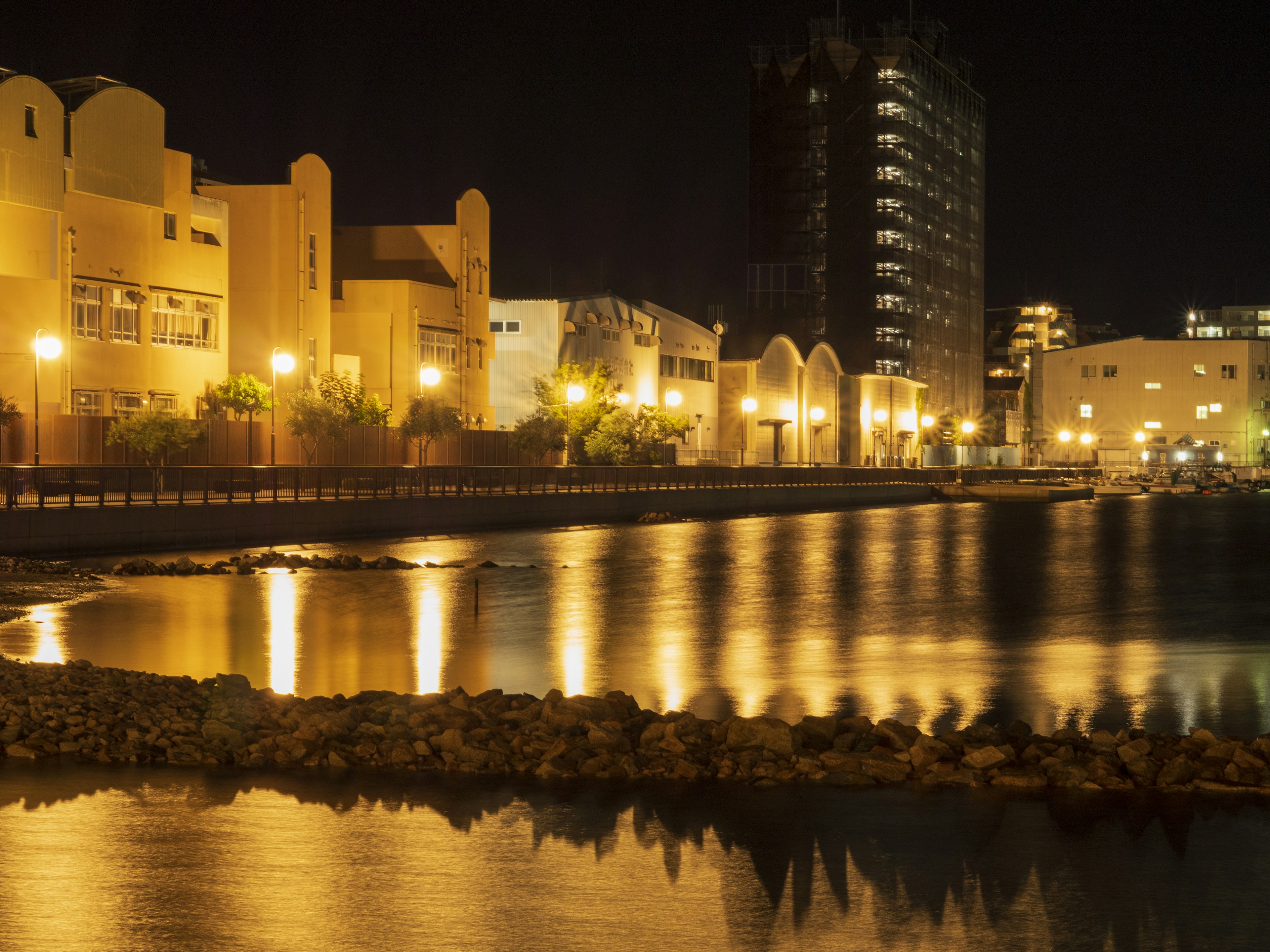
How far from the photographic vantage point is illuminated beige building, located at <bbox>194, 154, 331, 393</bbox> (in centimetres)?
6228

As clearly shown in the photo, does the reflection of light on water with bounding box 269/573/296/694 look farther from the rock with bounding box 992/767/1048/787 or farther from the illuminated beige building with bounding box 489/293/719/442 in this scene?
the illuminated beige building with bounding box 489/293/719/442

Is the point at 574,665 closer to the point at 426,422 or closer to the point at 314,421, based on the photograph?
the point at 314,421

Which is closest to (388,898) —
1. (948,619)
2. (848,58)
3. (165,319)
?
(948,619)

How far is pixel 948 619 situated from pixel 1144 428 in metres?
149

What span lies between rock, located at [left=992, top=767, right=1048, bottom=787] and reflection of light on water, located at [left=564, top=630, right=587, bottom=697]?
4859 mm

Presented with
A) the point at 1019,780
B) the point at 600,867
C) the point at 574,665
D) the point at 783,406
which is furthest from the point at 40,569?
the point at 783,406

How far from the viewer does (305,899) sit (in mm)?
8266

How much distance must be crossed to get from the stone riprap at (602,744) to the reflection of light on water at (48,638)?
4.71 meters

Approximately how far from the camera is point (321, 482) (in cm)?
4366

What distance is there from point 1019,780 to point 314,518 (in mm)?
33678

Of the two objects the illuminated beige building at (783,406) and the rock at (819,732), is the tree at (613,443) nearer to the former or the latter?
the illuminated beige building at (783,406)

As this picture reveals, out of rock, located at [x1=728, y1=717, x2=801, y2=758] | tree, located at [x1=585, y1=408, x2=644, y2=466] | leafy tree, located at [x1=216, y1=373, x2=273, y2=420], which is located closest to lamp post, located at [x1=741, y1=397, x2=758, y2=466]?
tree, located at [x1=585, y1=408, x2=644, y2=466]

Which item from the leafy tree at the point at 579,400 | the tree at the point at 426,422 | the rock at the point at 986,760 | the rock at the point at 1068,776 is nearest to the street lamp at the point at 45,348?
the tree at the point at 426,422

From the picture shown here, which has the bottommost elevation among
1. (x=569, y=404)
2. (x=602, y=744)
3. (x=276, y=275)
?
(x=602, y=744)
